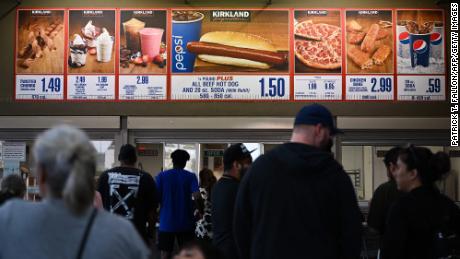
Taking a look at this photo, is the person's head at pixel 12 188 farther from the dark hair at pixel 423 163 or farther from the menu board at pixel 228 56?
the menu board at pixel 228 56

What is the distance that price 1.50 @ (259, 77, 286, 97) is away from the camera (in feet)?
28.0

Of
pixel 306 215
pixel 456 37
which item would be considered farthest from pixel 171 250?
pixel 456 37

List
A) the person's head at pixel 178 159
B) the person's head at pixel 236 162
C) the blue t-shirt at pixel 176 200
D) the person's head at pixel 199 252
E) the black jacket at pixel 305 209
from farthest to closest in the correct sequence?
the person's head at pixel 178 159
the blue t-shirt at pixel 176 200
the person's head at pixel 236 162
the black jacket at pixel 305 209
the person's head at pixel 199 252

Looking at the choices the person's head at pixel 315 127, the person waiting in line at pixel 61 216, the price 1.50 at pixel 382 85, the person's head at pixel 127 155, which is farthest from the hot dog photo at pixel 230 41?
the person waiting in line at pixel 61 216

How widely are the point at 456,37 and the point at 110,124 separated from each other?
5.01m

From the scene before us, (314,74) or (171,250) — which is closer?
(171,250)

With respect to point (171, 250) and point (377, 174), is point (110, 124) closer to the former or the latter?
point (171, 250)

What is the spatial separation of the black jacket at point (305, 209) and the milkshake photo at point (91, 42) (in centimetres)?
563

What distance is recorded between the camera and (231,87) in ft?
28.0

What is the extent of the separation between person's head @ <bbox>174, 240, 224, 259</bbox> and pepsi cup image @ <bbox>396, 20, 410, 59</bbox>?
6582 millimetres

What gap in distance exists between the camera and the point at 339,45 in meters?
8.61

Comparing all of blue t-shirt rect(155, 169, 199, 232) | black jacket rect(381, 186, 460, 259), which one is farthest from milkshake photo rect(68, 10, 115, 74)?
black jacket rect(381, 186, 460, 259)

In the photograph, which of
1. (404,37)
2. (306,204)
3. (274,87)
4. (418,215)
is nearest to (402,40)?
(404,37)

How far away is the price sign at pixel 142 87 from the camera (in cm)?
854
